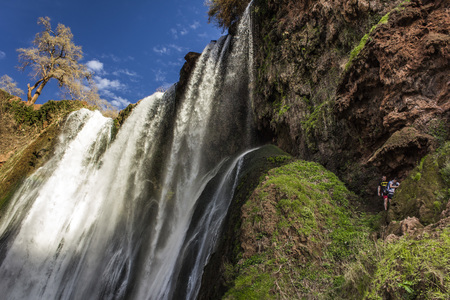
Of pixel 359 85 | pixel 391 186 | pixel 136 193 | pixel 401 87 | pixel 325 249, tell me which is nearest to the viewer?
pixel 325 249

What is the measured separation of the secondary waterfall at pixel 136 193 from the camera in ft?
38.2

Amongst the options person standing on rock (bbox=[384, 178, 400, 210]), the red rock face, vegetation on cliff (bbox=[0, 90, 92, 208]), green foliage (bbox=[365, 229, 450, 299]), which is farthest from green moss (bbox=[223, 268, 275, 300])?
vegetation on cliff (bbox=[0, 90, 92, 208])

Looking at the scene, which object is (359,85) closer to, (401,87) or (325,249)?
(401,87)

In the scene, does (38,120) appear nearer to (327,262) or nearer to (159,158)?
(159,158)

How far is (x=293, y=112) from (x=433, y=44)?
218 inches

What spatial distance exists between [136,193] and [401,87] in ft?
49.0

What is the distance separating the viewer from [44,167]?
20172 millimetres

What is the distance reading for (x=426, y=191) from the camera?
5.05m

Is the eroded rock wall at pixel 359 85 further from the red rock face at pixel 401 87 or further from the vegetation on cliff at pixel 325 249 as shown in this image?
the vegetation on cliff at pixel 325 249

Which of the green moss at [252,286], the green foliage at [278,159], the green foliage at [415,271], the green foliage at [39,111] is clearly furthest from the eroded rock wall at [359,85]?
the green foliage at [39,111]

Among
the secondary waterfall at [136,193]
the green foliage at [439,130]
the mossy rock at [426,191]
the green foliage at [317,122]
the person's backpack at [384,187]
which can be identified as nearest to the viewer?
the mossy rock at [426,191]

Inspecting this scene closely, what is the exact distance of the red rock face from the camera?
21.0 ft

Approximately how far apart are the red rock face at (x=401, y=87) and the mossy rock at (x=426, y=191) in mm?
625

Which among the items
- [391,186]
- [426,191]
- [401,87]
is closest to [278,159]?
[391,186]
